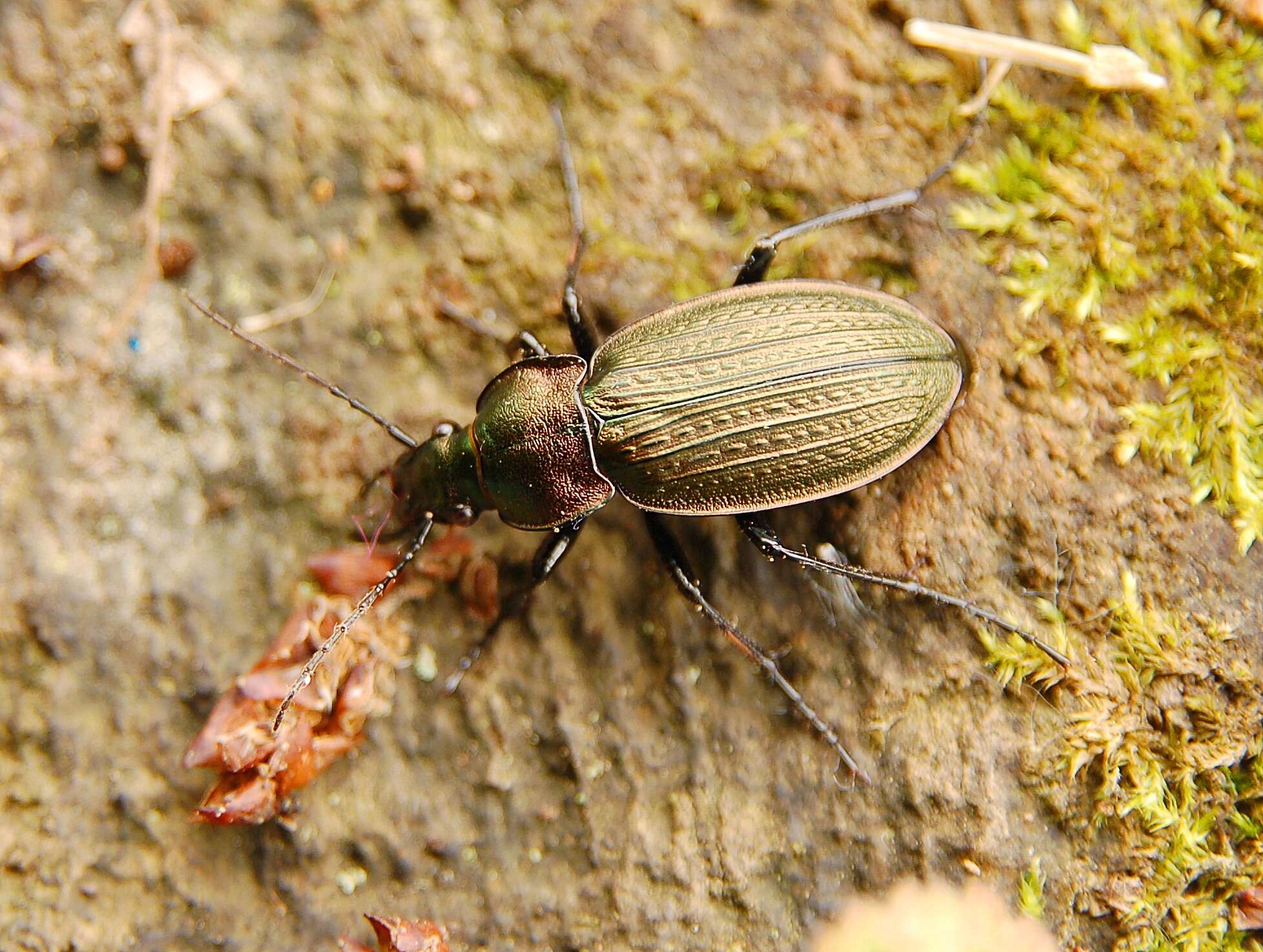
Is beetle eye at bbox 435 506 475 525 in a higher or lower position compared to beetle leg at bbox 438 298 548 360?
lower

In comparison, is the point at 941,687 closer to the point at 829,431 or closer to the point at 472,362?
the point at 829,431

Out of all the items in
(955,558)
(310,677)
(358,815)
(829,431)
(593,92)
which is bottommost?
(358,815)

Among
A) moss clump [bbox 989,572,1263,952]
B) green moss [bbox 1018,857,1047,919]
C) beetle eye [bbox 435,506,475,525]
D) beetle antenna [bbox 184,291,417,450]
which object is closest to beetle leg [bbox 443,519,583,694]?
beetle eye [bbox 435,506,475,525]

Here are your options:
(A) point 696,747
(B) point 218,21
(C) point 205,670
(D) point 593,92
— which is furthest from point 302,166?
(A) point 696,747

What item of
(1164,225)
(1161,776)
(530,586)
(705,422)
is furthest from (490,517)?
(1164,225)

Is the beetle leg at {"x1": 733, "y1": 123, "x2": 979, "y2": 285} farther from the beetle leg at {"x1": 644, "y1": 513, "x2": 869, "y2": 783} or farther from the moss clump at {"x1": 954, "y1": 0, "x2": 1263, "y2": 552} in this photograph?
the beetle leg at {"x1": 644, "y1": 513, "x2": 869, "y2": 783}

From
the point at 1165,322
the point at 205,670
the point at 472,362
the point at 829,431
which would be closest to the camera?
the point at 829,431

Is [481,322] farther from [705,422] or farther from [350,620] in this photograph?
[350,620]
